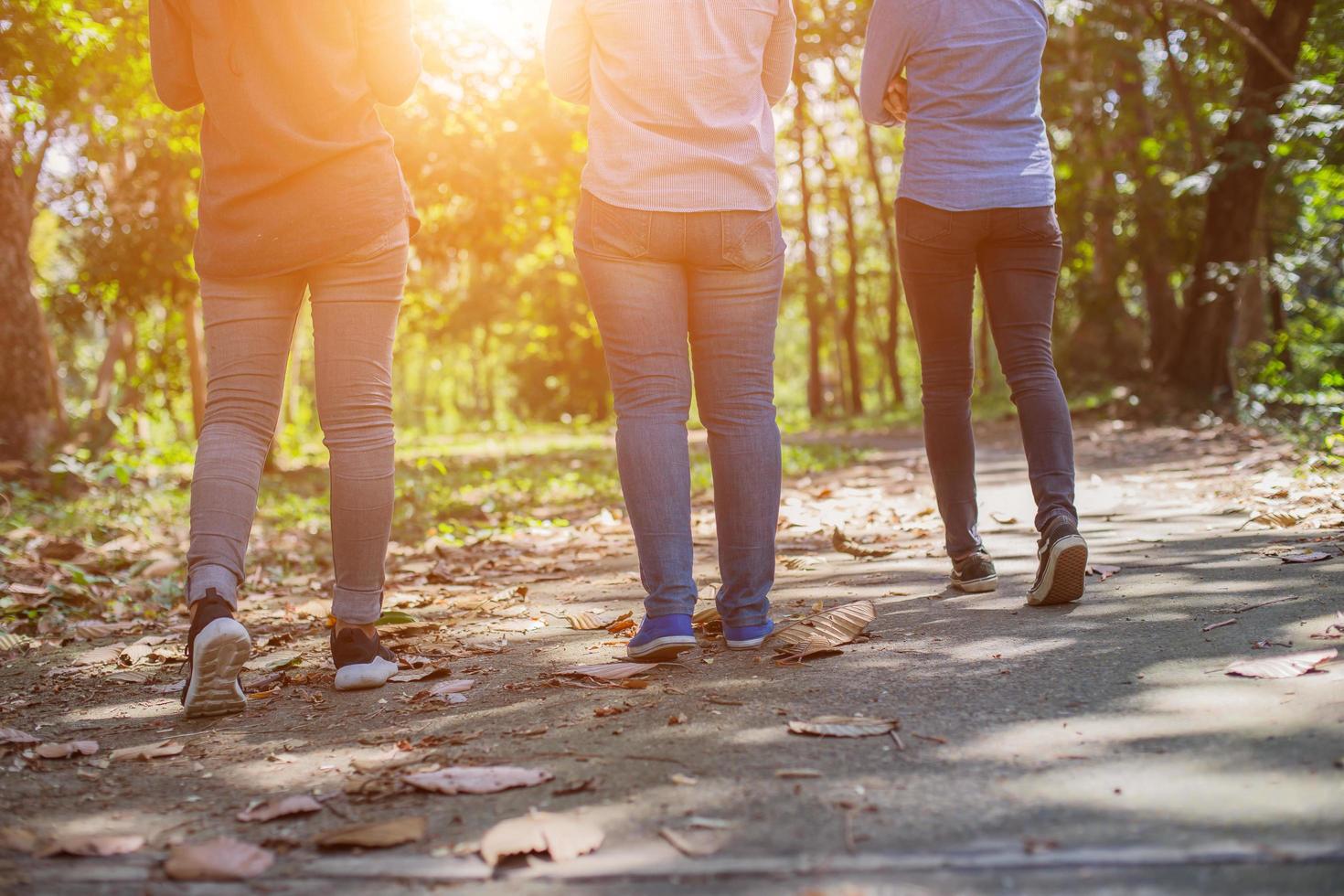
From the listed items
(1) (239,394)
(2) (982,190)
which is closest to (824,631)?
(2) (982,190)

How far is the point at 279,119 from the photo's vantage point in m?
3.21

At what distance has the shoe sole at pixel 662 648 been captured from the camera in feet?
10.8

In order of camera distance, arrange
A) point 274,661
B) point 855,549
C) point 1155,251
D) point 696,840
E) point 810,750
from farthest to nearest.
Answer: point 1155,251, point 855,549, point 274,661, point 810,750, point 696,840

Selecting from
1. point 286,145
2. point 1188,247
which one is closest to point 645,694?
point 286,145

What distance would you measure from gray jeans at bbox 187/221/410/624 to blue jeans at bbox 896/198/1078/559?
5.74 feet

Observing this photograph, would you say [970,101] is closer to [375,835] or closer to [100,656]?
[375,835]

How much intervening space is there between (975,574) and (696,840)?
8.14ft

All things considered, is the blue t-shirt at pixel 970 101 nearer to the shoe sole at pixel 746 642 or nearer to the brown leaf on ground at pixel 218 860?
the shoe sole at pixel 746 642

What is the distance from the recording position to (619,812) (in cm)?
212

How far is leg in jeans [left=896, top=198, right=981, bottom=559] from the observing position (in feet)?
13.1

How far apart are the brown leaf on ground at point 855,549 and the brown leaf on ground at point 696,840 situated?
11.3 ft

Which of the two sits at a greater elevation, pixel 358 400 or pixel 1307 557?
pixel 358 400

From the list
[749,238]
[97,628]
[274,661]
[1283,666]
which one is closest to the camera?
[1283,666]

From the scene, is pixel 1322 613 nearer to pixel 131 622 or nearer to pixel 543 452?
pixel 131 622
